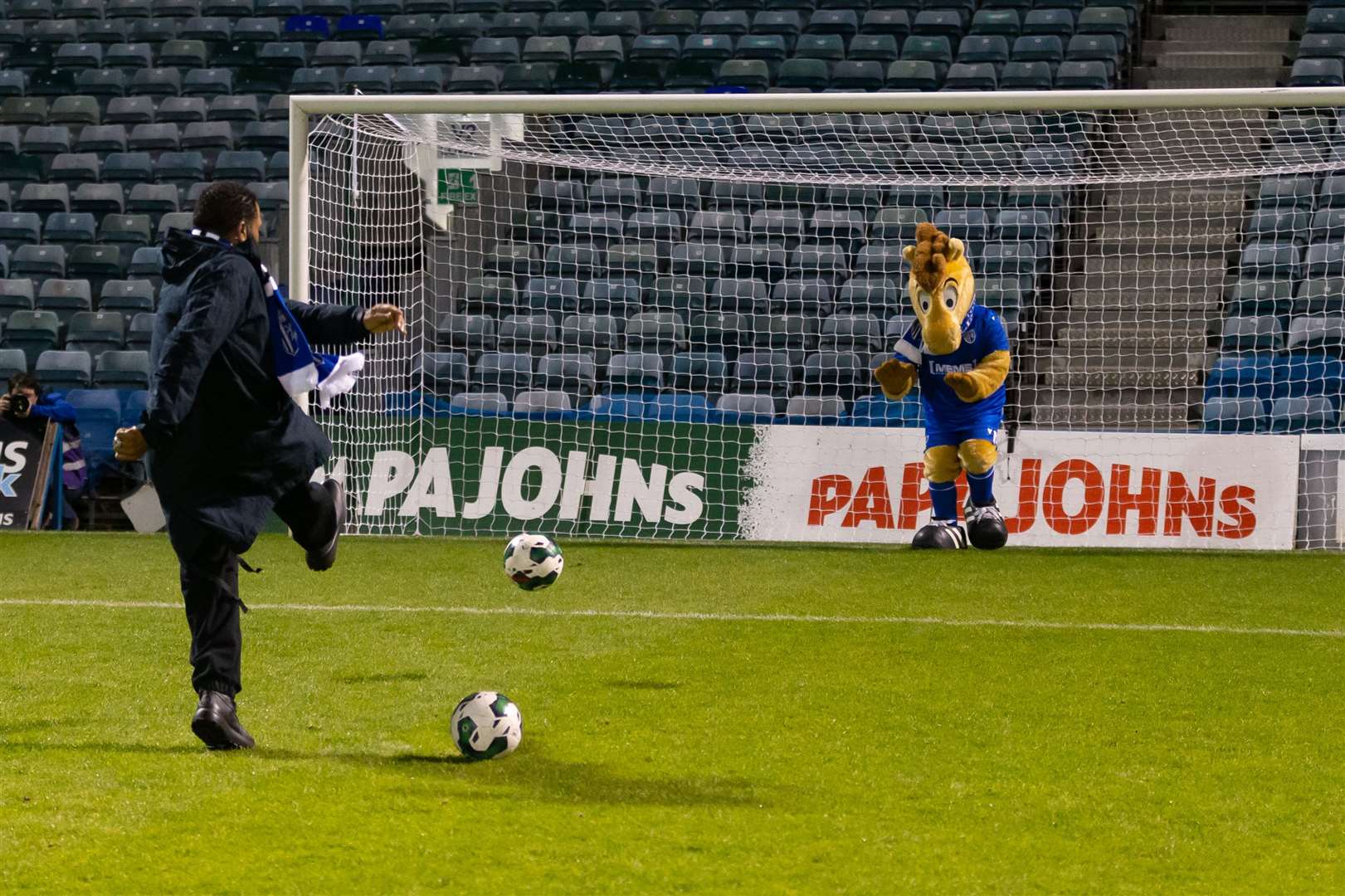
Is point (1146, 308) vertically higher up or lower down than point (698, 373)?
higher up

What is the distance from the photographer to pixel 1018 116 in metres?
12.7

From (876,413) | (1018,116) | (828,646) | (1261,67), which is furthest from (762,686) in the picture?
(1261,67)

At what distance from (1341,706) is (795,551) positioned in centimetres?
511

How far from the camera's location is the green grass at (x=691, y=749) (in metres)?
3.09

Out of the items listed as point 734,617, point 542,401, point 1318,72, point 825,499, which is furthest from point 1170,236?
point 734,617

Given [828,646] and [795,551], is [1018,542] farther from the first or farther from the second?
[828,646]

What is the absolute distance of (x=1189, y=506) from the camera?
10258mm

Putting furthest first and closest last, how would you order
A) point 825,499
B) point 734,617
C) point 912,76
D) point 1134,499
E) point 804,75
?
point 804,75 → point 912,76 → point 825,499 → point 1134,499 → point 734,617

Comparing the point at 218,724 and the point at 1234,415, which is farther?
the point at 1234,415

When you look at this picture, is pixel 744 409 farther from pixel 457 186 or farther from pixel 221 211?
pixel 221 211

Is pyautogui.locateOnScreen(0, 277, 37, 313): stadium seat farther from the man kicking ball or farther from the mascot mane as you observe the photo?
the man kicking ball

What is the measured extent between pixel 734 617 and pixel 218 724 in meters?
3.14

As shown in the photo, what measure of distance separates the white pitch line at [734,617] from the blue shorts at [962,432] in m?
2.28

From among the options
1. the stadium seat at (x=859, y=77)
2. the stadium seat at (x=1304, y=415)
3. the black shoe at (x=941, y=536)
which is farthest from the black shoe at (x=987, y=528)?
the stadium seat at (x=859, y=77)
